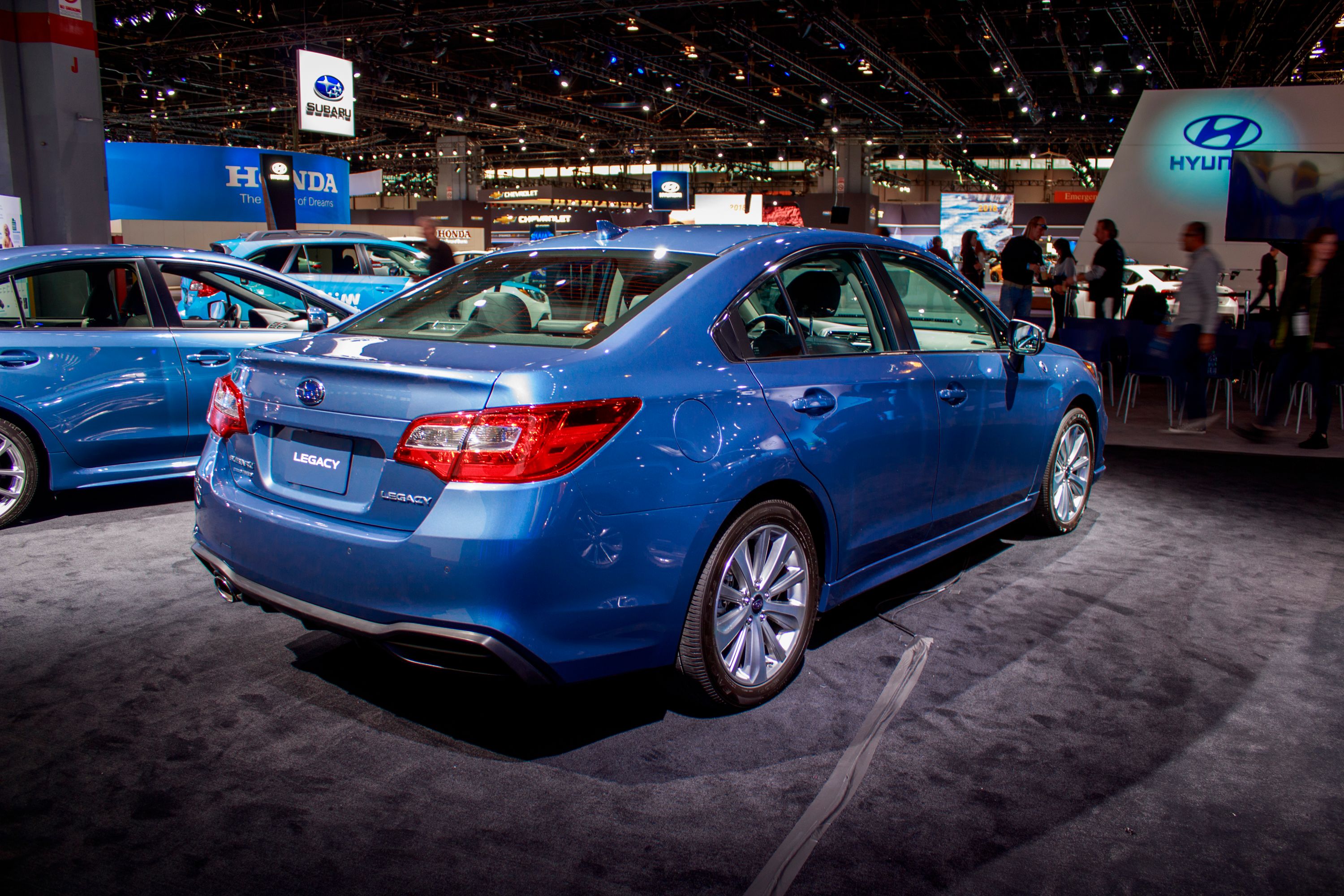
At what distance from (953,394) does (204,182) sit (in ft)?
75.2

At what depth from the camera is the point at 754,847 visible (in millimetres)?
2270

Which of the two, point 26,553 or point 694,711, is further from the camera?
point 26,553

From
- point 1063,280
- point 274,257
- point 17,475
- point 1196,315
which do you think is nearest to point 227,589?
point 17,475

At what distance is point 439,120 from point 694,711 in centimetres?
3567

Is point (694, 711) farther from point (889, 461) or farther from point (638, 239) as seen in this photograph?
point (638, 239)

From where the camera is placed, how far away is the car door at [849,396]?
296cm

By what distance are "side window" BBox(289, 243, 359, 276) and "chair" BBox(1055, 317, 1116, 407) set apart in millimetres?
7851

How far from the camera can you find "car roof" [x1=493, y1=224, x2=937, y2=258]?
317 cm

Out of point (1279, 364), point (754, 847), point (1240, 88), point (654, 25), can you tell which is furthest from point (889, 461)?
point (654, 25)

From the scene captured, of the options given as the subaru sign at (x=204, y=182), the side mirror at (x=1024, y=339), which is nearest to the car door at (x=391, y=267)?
the side mirror at (x=1024, y=339)

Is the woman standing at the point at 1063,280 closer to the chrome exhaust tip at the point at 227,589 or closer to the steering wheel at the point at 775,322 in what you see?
the steering wheel at the point at 775,322

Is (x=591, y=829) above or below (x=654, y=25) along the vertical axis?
below

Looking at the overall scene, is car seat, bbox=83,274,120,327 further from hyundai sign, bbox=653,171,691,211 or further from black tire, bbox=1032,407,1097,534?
hyundai sign, bbox=653,171,691,211

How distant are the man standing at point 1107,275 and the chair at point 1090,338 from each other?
2.12m
